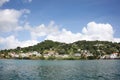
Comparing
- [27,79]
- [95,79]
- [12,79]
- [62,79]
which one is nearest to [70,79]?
[62,79]

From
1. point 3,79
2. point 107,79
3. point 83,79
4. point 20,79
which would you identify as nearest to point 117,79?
point 107,79

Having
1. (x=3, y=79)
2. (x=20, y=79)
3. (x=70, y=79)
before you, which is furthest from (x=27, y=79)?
(x=70, y=79)

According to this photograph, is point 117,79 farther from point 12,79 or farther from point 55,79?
point 12,79

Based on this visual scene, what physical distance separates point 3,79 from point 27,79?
6.91 meters

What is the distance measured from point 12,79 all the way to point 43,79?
913 cm

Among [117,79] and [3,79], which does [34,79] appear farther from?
[117,79]

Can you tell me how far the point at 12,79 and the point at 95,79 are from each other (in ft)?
80.1

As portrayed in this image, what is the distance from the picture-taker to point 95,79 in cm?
6150

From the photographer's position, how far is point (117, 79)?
61.5 metres

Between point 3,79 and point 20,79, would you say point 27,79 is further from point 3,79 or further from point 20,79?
point 3,79

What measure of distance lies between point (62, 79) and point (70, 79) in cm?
237

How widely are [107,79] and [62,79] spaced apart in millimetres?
13385

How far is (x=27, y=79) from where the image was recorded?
62.1 metres

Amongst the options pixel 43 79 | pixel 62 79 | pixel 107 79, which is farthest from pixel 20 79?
pixel 107 79
